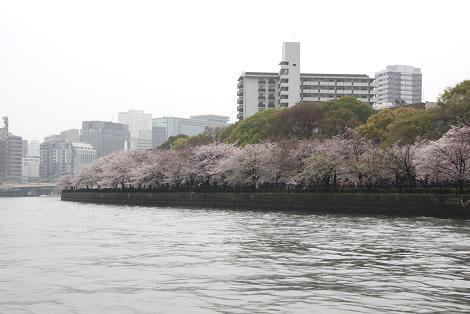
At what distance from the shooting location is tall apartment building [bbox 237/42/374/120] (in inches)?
5714

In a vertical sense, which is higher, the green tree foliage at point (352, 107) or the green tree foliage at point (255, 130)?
the green tree foliage at point (352, 107)

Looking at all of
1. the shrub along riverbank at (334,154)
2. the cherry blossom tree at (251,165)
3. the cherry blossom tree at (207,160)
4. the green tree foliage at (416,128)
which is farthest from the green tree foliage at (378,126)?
the cherry blossom tree at (207,160)

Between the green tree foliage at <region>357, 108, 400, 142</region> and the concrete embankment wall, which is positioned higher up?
the green tree foliage at <region>357, 108, 400, 142</region>

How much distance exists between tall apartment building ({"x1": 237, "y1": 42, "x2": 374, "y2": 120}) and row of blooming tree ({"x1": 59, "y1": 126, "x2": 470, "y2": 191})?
48769mm

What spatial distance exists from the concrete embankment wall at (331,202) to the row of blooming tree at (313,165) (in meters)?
2.62

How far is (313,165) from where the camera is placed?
2635 inches

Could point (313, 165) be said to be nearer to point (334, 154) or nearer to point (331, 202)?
point (334, 154)

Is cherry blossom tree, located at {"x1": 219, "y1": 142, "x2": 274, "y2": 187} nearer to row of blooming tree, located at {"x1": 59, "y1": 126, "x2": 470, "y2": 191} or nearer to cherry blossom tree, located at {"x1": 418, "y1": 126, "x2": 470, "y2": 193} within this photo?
row of blooming tree, located at {"x1": 59, "y1": 126, "x2": 470, "y2": 191}

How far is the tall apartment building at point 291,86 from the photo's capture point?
145 m

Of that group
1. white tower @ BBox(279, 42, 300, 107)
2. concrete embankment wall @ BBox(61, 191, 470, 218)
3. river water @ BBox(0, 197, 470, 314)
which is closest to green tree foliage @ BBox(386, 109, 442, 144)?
concrete embankment wall @ BBox(61, 191, 470, 218)

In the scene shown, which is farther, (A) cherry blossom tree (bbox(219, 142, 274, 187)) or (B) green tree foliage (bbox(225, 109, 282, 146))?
(B) green tree foliage (bbox(225, 109, 282, 146))

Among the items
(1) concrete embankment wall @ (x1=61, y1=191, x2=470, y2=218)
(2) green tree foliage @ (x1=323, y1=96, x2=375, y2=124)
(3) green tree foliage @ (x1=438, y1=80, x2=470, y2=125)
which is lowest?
(1) concrete embankment wall @ (x1=61, y1=191, x2=470, y2=218)

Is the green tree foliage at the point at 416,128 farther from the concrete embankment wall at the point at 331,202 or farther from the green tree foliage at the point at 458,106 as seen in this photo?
the concrete embankment wall at the point at 331,202

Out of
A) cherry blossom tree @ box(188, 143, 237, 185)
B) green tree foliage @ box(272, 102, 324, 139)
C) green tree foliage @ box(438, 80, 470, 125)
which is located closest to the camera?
green tree foliage @ box(438, 80, 470, 125)
